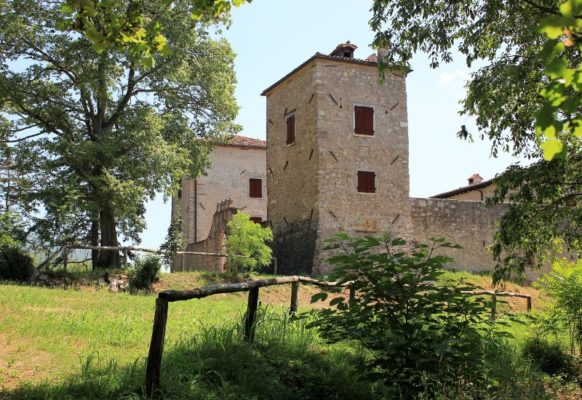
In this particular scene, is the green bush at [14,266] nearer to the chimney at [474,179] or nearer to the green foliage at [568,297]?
the green foliage at [568,297]

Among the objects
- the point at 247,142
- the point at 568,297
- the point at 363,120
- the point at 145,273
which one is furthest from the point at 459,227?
the point at 568,297

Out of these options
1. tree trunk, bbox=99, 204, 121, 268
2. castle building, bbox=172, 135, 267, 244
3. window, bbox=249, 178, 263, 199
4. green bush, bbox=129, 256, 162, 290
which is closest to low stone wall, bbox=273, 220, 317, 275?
green bush, bbox=129, 256, 162, 290

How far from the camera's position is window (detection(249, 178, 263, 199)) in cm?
3075

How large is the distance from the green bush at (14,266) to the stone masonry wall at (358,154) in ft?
30.7

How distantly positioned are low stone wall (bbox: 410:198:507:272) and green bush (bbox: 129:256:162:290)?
33.1 feet

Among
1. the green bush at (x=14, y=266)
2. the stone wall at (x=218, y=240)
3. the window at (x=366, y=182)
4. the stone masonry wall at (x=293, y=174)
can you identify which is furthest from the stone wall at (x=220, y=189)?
the green bush at (x=14, y=266)

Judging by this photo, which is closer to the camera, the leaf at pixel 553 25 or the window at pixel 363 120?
the leaf at pixel 553 25

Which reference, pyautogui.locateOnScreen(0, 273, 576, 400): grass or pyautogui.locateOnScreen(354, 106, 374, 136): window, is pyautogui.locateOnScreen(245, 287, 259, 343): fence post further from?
pyautogui.locateOnScreen(354, 106, 374, 136): window

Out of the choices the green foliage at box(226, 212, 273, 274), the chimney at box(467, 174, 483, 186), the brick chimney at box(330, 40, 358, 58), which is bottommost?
the green foliage at box(226, 212, 273, 274)

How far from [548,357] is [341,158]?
1341cm

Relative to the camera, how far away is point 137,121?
762 inches

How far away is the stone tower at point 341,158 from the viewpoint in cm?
2119

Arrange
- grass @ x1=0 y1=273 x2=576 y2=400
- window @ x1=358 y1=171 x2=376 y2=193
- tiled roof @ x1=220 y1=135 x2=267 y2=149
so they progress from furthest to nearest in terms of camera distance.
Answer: tiled roof @ x1=220 y1=135 x2=267 y2=149
window @ x1=358 y1=171 x2=376 y2=193
grass @ x1=0 y1=273 x2=576 y2=400

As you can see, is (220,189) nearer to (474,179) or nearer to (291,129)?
(291,129)
